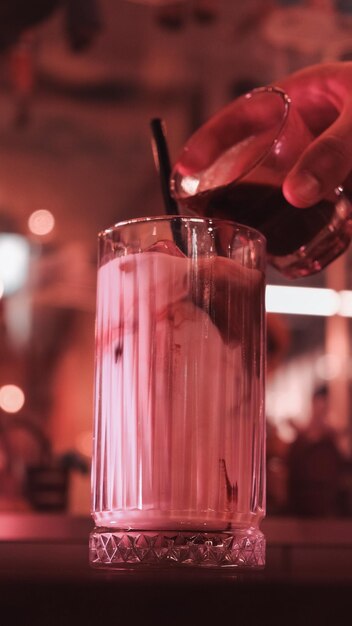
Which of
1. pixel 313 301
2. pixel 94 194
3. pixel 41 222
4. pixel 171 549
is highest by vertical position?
pixel 94 194

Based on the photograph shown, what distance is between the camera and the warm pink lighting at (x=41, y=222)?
382cm

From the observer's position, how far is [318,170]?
22.2 inches

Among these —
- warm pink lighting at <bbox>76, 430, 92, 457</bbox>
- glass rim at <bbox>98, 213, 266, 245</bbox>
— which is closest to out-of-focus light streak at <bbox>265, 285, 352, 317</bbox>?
warm pink lighting at <bbox>76, 430, 92, 457</bbox>

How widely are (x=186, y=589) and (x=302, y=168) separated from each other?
0.32 metres

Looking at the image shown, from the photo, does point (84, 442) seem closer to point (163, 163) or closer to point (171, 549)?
point (163, 163)

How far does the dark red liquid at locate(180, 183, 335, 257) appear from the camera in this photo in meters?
0.64

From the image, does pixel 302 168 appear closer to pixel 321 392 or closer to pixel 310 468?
pixel 310 468

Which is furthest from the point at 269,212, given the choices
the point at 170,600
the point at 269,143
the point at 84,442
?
the point at 84,442

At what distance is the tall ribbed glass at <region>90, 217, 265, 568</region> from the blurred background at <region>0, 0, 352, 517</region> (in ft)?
9.74

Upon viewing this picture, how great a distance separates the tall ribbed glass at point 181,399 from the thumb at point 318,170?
0.04m

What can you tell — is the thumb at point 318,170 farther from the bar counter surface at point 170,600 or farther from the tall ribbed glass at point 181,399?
the bar counter surface at point 170,600

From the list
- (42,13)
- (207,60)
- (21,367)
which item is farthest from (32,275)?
(42,13)

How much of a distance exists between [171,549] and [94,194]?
3463mm

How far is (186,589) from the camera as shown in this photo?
12.4 inches
